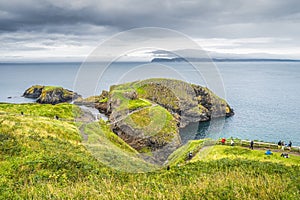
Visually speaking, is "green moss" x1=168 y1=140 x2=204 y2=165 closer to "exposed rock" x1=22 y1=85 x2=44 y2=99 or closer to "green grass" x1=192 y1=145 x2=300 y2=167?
"green grass" x1=192 y1=145 x2=300 y2=167

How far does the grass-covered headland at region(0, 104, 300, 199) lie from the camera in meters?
7.49

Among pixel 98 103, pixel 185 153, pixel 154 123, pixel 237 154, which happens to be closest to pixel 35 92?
pixel 98 103

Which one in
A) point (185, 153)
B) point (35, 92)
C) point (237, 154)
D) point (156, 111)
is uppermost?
point (237, 154)

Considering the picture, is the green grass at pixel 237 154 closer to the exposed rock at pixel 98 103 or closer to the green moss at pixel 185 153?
the green moss at pixel 185 153

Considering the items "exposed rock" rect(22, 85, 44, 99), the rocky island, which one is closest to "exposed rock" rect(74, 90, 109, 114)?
the rocky island

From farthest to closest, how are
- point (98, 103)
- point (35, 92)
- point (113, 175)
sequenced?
point (35, 92)
point (98, 103)
point (113, 175)

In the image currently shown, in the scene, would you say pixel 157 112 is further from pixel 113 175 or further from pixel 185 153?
pixel 113 175

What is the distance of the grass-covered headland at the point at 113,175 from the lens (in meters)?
7.49

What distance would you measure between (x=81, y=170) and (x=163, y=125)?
41.7 metres

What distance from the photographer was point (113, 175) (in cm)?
1414

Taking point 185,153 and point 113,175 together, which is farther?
point 185,153


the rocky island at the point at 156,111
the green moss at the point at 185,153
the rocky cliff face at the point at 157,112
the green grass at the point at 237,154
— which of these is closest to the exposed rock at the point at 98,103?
the rocky island at the point at 156,111

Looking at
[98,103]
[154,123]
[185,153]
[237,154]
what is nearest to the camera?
[237,154]

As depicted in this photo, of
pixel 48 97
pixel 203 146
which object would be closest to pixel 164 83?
pixel 203 146
